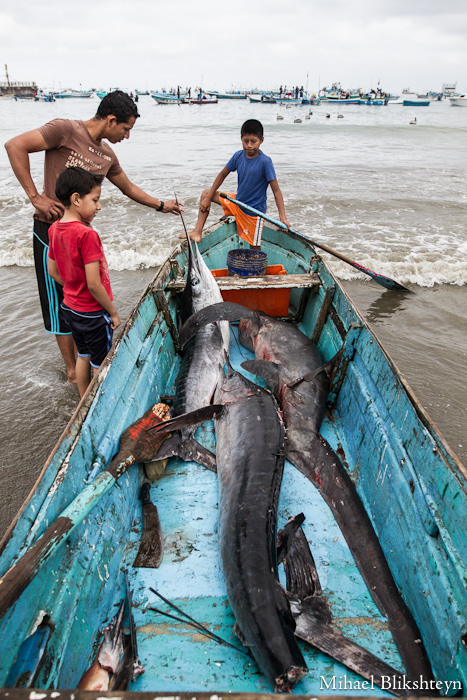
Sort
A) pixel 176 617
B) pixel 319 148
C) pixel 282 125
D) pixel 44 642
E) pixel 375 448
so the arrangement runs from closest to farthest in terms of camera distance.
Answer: pixel 44 642, pixel 176 617, pixel 375 448, pixel 319 148, pixel 282 125

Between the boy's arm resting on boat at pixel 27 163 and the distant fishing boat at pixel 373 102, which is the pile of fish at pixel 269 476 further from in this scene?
the distant fishing boat at pixel 373 102

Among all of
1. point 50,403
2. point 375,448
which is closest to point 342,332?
point 375,448

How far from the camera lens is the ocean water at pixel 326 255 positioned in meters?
4.71

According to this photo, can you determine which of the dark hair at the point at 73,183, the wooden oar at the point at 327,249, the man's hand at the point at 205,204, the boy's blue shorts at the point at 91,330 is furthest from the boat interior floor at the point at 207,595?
the man's hand at the point at 205,204

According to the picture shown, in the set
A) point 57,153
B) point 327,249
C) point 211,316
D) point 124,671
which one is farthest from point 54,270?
point 327,249

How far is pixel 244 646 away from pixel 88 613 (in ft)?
2.77

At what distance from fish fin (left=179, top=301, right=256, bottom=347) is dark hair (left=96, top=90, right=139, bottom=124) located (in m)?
1.94

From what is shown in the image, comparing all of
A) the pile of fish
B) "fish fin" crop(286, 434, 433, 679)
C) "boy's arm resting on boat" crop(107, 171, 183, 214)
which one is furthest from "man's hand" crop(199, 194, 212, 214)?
"fish fin" crop(286, 434, 433, 679)

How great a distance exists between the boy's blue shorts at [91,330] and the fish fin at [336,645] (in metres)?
2.54

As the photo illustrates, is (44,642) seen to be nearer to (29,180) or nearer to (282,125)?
(29,180)

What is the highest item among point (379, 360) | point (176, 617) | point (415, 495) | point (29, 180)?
point (29, 180)

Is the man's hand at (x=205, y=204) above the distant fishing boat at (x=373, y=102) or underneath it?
underneath

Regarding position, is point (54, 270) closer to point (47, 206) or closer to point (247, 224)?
point (47, 206)

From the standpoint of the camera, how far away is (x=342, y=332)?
13.0 feet
